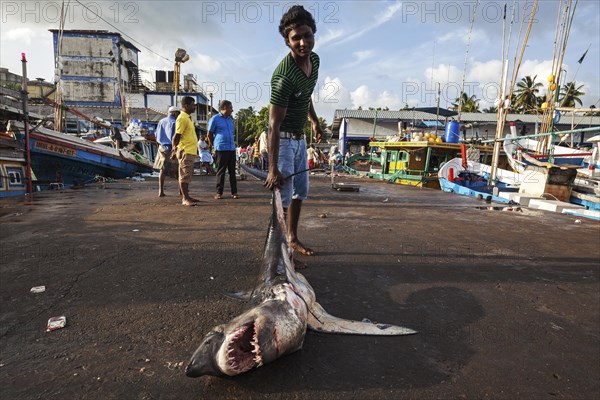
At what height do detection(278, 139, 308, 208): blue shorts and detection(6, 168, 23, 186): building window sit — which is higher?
detection(278, 139, 308, 208): blue shorts

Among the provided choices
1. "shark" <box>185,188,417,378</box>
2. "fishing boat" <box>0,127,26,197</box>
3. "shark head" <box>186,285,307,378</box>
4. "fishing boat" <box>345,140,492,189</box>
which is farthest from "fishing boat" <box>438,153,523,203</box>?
"fishing boat" <box>0,127,26,197</box>

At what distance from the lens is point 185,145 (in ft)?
20.0

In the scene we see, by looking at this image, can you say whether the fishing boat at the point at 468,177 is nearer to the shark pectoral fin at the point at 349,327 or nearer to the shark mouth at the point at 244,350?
the shark pectoral fin at the point at 349,327

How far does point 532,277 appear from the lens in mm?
2758

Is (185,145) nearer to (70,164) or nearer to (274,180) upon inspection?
(274,180)

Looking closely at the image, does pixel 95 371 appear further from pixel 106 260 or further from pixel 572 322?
pixel 572 322

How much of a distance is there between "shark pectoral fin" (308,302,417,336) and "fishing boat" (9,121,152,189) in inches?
393

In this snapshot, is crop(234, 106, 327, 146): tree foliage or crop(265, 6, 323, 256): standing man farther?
crop(234, 106, 327, 146): tree foliage

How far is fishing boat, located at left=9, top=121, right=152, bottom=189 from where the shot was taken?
31.6 feet

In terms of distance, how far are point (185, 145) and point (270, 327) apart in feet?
17.4

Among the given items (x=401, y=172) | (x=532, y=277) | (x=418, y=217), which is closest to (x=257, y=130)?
(x=401, y=172)

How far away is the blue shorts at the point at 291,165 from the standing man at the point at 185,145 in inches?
133

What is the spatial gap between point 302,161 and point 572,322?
233 cm

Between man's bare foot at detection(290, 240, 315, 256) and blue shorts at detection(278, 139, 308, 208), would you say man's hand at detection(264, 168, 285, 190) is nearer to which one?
blue shorts at detection(278, 139, 308, 208)
